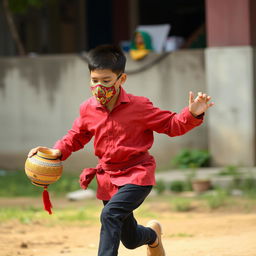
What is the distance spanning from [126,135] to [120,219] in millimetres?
568

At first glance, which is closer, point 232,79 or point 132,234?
Answer: point 132,234

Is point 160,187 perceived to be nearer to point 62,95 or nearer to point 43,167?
point 62,95

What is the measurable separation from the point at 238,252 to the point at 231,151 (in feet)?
16.3

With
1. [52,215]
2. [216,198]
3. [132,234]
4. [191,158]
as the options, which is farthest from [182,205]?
[132,234]

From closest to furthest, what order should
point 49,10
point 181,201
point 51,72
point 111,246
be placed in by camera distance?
point 111,246 → point 181,201 → point 51,72 → point 49,10

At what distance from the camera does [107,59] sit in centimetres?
494

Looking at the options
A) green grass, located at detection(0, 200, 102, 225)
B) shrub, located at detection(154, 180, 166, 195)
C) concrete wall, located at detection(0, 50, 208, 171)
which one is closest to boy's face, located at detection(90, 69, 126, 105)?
green grass, located at detection(0, 200, 102, 225)

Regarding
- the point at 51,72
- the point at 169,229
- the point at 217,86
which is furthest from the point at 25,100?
the point at 169,229

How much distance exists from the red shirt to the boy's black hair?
19 cm

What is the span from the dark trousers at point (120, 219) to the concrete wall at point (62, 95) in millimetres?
6349

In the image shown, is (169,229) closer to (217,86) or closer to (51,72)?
(217,86)

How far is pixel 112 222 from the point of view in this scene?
4711mm

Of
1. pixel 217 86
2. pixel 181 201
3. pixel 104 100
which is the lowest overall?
pixel 181 201

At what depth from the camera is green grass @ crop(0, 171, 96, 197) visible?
34.5 ft
